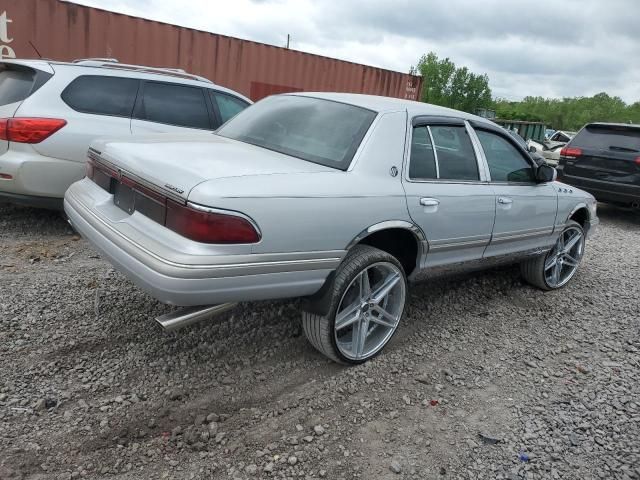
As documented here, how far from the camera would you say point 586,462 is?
2.46 meters

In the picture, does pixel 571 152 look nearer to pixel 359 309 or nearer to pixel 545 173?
pixel 545 173

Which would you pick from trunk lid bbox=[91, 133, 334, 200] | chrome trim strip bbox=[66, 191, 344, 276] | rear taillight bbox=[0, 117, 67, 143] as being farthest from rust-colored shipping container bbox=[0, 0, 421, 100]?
chrome trim strip bbox=[66, 191, 344, 276]

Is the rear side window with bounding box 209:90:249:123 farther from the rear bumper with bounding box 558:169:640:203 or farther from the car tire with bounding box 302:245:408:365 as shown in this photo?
the rear bumper with bounding box 558:169:640:203

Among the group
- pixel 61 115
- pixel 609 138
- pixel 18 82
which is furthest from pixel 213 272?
pixel 609 138

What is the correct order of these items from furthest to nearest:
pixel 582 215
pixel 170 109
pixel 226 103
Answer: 1. pixel 226 103
2. pixel 170 109
3. pixel 582 215

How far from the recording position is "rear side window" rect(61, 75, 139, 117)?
4.64 metres

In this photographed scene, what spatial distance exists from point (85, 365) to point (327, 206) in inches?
62.1

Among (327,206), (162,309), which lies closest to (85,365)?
(162,309)

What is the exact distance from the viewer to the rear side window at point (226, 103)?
5664 millimetres

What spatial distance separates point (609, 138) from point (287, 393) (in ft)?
25.4

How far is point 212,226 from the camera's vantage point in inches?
86.8

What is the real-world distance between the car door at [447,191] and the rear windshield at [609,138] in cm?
581

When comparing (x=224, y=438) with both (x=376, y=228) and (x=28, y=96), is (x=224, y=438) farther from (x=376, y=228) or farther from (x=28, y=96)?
(x=28, y=96)

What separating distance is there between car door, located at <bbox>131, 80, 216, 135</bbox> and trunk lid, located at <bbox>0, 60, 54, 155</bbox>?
2.78 feet
